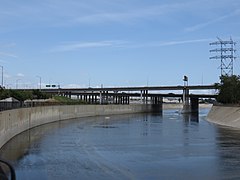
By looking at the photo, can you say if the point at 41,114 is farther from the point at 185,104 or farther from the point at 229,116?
the point at 185,104

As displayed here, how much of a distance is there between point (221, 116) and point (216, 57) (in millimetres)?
56579

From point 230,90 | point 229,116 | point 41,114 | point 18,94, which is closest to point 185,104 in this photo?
point 230,90

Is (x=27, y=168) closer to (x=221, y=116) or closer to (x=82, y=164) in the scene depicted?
(x=82, y=164)

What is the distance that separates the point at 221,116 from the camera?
319 ft

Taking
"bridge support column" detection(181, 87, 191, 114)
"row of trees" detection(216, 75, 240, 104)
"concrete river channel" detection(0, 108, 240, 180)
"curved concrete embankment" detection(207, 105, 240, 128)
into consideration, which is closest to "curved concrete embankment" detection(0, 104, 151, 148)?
"concrete river channel" detection(0, 108, 240, 180)

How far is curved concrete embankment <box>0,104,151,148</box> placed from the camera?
41156 mm

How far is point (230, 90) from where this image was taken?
116 metres

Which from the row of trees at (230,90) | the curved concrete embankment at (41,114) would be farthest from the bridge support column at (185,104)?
the row of trees at (230,90)

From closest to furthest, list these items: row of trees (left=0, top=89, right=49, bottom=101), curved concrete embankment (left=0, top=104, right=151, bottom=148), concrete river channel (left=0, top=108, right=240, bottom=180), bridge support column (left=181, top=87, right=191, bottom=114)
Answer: concrete river channel (left=0, top=108, right=240, bottom=180)
curved concrete embankment (left=0, top=104, right=151, bottom=148)
row of trees (left=0, top=89, right=49, bottom=101)
bridge support column (left=181, top=87, right=191, bottom=114)

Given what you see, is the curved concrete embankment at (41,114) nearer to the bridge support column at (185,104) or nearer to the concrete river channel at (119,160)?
the concrete river channel at (119,160)

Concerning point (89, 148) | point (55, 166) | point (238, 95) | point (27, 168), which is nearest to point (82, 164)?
point (55, 166)

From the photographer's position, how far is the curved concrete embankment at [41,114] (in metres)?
41.2

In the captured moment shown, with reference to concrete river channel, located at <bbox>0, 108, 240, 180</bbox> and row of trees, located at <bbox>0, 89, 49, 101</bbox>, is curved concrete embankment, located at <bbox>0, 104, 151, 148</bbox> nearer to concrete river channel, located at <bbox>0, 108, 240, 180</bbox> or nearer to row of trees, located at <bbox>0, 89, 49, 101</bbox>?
concrete river channel, located at <bbox>0, 108, 240, 180</bbox>

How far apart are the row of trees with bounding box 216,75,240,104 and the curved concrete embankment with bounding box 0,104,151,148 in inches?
1366
